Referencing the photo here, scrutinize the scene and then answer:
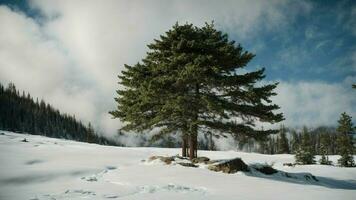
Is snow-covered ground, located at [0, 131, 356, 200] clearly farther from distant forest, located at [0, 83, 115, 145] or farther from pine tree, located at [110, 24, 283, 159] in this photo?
distant forest, located at [0, 83, 115, 145]

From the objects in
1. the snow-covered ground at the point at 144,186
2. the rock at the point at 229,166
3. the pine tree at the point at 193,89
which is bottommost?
the snow-covered ground at the point at 144,186

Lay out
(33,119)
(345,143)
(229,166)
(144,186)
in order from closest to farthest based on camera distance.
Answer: (144,186) < (229,166) < (345,143) < (33,119)

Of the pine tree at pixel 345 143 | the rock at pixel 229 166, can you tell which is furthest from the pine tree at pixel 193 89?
the pine tree at pixel 345 143

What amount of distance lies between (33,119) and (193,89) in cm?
15560

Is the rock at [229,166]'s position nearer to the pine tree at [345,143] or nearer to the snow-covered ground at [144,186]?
the snow-covered ground at [144,186]

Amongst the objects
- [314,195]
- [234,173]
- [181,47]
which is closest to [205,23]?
[181,47]

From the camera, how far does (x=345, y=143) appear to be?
51312mm

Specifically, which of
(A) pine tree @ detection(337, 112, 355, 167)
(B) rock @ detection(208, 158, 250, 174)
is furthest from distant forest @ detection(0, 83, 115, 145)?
(B) rock @ detection(208, 158, 250, 174)

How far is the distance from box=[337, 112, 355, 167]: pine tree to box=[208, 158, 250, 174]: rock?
40.7 m

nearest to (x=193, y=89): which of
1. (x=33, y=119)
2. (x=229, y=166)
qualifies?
(x=229, y=166)

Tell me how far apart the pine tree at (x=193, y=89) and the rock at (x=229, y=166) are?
2765mm

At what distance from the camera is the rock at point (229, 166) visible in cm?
1717

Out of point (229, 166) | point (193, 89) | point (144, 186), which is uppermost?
point (193, 89)

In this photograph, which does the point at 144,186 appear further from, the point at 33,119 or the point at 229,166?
the point at 33,119
